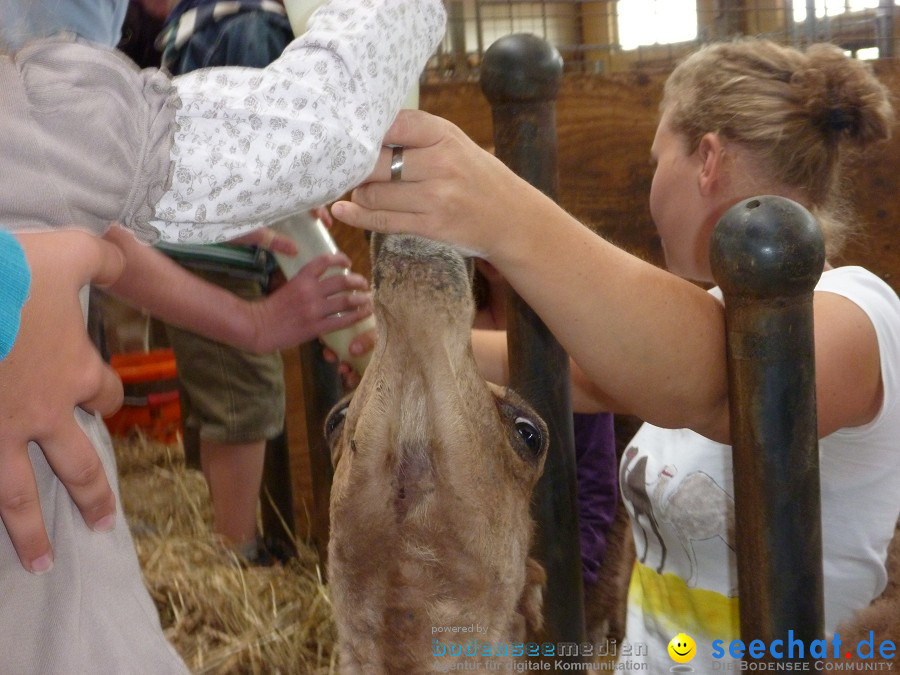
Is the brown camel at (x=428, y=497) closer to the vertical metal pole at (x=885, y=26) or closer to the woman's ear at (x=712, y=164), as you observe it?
the woman's ear at (x=712, y=164)

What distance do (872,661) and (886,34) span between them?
241 cm

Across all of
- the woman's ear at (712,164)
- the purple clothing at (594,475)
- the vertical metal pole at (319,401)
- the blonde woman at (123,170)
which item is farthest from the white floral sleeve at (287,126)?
the purple clothing at (594,475)

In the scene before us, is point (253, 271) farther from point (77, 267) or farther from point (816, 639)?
point (816, 639)

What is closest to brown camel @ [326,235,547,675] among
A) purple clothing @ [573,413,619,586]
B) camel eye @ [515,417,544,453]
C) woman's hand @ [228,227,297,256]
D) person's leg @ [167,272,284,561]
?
camel eye @ [515,417,544,453]

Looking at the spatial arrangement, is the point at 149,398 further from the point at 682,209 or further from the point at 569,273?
the point at 569,273

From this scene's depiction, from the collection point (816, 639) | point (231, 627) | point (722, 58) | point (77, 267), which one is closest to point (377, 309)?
point (77, 267)

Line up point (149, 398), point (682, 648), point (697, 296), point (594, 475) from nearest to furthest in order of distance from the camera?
point (697, 296), point (682, 648), point (594, 475), point (149, 398)

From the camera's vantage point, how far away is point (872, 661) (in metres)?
1.16

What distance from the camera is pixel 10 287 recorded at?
2.01 feet

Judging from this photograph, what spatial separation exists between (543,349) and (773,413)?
0.51 m

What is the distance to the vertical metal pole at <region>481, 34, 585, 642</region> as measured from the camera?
1276 millimetres

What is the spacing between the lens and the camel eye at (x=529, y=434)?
3.49 feet

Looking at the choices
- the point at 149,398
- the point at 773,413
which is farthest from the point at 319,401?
the point at 149,398

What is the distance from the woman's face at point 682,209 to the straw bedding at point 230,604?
3.10 feet
